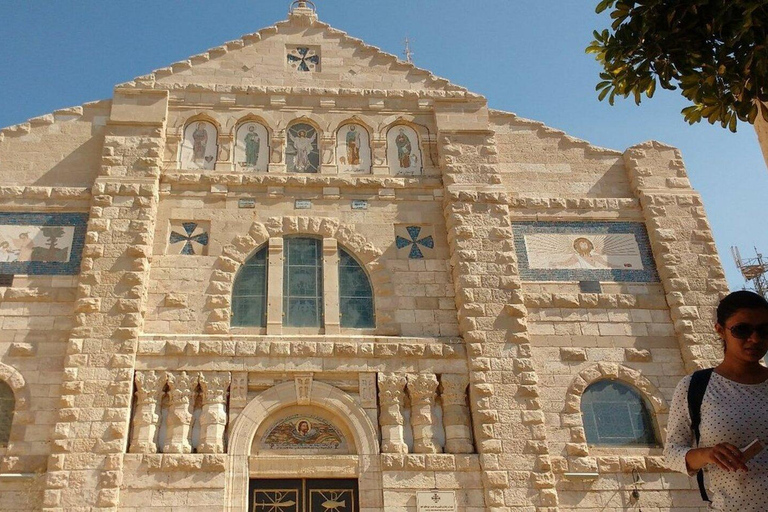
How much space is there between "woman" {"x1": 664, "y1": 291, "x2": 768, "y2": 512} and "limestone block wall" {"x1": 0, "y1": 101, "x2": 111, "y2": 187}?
12642 millimetres

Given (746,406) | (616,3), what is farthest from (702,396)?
(616,3)

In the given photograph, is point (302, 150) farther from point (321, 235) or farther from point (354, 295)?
point (354, 295)

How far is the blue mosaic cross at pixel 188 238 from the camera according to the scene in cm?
1358

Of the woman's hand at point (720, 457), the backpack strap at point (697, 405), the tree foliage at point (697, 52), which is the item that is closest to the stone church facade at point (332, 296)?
the tree foliage at point (697, 52)

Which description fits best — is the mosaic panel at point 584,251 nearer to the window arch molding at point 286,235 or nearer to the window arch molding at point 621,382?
the window arch molding at point 621,382

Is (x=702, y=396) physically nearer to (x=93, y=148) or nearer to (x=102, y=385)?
(x=102, y=385)

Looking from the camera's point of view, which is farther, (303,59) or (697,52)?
(303,59)

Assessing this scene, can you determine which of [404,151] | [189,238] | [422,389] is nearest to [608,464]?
[422,389]

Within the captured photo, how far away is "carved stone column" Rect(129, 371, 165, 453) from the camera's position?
37.9 ft

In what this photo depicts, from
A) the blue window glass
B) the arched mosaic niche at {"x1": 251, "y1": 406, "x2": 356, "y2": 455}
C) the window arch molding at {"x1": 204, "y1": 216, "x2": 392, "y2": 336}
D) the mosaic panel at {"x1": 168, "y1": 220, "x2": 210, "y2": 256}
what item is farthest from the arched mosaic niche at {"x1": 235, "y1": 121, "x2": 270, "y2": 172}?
the arched mosaic niche at {"x1": 251, "y1": 406, "x2": 356, "y2": 455}

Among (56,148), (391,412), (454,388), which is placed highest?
(56,148)

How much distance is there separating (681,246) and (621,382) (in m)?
3.20

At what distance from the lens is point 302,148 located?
15.0m

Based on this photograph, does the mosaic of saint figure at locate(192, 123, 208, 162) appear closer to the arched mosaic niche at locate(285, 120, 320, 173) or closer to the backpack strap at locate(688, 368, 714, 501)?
the arched mosaic niche at locate(285, 120, 320, 173)
